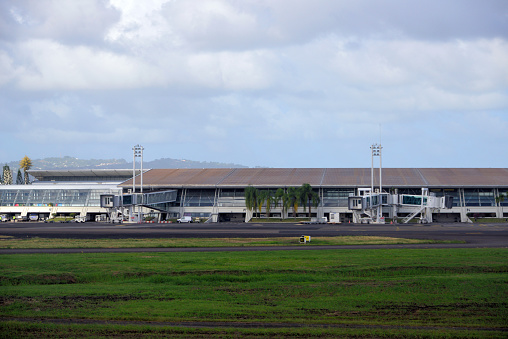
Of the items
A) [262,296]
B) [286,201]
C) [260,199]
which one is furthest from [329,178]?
[262,296]

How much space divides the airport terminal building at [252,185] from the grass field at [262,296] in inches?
3294

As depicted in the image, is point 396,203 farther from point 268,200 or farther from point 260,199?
point 260,199

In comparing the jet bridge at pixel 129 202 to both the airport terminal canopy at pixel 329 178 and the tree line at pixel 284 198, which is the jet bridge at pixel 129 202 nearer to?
the airport terminal canopy at pixel 329 178

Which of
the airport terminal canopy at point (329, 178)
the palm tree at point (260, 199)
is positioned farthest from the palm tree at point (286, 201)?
the airport terminal canopy at point (329, 178)

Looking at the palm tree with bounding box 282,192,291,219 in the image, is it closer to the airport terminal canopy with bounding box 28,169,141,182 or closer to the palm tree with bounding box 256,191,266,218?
the palm tree with bounding box 256,191,266,218

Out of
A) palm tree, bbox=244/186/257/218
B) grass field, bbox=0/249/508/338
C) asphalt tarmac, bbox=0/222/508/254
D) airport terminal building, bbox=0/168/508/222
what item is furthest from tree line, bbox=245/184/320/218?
grass field, bbox=0/249/508/338

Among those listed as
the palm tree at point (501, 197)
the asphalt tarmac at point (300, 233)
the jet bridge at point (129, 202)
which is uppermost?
the palm tree at point (501, 197)

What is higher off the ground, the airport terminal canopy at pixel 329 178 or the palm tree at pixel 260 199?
the airport terminal canopy at pixel 329 178

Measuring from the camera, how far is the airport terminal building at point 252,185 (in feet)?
396

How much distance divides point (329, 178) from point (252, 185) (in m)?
20.6

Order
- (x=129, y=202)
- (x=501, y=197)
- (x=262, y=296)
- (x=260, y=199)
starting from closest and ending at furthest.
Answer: (x=262, y=296), (x=129, y=202), (x=501, y=197), (x=260, y=199)

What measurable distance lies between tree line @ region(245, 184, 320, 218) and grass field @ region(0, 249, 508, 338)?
8347cm

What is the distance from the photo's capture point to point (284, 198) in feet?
394

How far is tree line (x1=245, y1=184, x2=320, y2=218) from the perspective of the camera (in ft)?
394
